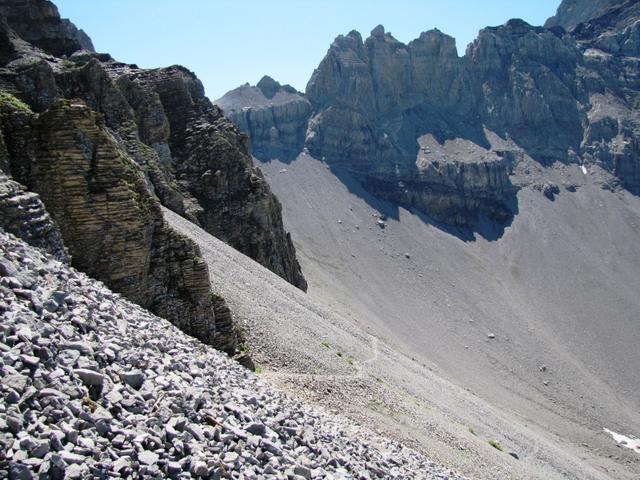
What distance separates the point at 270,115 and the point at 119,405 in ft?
567

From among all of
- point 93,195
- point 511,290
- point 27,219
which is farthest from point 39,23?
point 511,290

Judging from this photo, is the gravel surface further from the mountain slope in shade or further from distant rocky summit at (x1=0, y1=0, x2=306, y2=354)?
the mountain slope in shade

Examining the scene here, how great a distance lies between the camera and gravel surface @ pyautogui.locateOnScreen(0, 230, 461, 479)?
862 centimetres

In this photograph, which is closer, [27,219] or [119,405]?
[119,405]

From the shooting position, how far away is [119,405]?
33.4 ft

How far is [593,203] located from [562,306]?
55.1m

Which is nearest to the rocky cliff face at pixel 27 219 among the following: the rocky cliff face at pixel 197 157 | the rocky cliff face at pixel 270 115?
the rocky cliff face at pixel 197 157

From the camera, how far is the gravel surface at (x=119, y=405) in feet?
28.3

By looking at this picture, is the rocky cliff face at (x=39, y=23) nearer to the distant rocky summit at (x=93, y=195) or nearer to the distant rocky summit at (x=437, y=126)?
the distant rocky summit at (x=93, y=195)

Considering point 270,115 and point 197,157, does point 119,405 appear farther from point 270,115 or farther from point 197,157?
point 270,115

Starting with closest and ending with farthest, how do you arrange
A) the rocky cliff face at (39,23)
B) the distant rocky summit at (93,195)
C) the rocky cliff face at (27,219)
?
1. the rocky cliff face at (27,219)
2. the distant rocky summit at (93,195)
3. the rocky cliff face at (39,23)

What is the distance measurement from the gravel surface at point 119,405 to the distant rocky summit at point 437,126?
145127mm

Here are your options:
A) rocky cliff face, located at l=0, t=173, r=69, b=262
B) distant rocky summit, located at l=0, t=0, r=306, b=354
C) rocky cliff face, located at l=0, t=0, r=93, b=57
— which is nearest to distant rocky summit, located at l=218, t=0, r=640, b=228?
rocky cliff face, located at l=0, t=0, r=93, b=57

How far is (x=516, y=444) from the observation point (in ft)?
126
